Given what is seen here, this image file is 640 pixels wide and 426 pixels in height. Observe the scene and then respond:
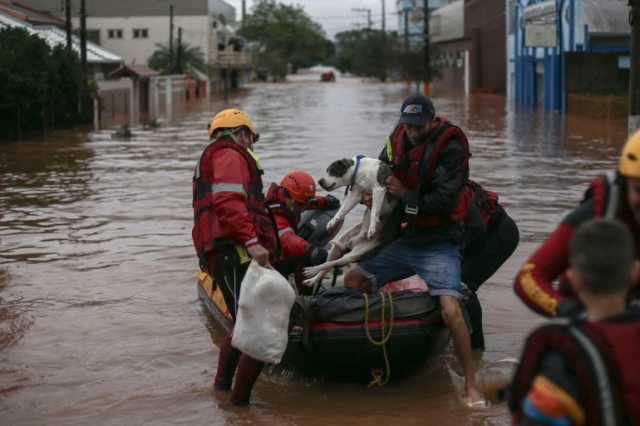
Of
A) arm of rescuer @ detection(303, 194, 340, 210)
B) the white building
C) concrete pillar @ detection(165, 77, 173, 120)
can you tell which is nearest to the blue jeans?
arm of rescuer @ detection(303, 194, 340, 210)

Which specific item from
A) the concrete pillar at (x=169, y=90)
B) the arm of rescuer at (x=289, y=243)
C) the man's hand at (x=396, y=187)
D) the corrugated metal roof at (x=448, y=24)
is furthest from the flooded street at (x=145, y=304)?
the corrugated metal roof at (x=448, y=24)

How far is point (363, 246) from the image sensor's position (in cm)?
737

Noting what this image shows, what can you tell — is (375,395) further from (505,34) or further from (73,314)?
(505,34)

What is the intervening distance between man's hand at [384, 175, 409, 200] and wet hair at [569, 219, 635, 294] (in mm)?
3548

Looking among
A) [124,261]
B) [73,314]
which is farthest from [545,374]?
[124,261]

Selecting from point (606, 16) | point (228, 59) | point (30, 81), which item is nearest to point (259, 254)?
point (30, 81)

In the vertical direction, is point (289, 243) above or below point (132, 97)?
below

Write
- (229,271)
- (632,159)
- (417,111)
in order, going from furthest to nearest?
(229,271) → (417,111) → (632,159)

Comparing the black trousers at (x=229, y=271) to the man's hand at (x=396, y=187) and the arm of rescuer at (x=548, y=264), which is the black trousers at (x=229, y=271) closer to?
the man's hand at (x=396, y=187)

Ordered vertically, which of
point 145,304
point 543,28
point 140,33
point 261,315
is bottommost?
point 145,304

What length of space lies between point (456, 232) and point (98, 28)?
87.1 m

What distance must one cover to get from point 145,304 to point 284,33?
14721cm

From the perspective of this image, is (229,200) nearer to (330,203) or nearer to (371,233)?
(371,233)

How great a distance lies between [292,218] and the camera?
8.07 metres
